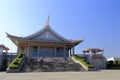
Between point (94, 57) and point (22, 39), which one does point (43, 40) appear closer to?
point (22, 39)

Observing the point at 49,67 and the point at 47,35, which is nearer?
the point at 49,67

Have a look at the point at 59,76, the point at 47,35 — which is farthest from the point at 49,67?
the point at 47,35

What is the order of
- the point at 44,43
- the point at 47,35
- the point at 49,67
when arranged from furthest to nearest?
the point at 47,35, the point at 44,43, the point at 49,67

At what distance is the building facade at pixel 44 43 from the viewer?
3192cm

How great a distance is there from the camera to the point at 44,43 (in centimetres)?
3247

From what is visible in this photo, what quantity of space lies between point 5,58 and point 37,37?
330 inches

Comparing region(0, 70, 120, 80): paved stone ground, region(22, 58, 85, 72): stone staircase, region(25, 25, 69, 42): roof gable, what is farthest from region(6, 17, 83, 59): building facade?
region(0, 70, 120, 80): paved stone ground

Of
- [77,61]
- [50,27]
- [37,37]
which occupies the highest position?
[50,27]

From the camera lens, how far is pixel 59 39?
110 feet

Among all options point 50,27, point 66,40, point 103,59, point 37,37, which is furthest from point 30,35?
point 103,59

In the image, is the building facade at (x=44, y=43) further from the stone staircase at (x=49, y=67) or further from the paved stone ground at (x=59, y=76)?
the paved stone ground at (x=59, y=76)

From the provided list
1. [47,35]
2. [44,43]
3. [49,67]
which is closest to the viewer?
[49,67]

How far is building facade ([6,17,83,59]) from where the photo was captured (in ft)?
105

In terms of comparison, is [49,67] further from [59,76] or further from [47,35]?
[47,35]
